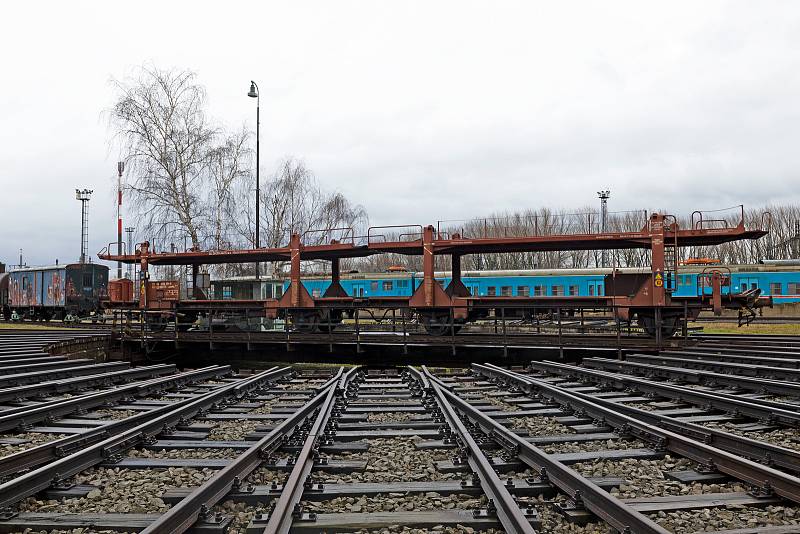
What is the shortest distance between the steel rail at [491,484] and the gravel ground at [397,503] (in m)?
0.14

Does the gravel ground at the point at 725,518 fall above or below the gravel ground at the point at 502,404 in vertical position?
above

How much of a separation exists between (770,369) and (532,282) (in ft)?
60.9

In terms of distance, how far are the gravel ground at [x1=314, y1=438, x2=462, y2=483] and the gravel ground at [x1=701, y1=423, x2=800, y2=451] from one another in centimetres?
320

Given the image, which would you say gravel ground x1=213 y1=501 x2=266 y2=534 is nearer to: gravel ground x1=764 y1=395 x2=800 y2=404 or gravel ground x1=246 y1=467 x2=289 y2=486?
gravel ground x1=246 y1=467 x2=289 y2=486

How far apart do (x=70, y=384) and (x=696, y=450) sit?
27.8 ft

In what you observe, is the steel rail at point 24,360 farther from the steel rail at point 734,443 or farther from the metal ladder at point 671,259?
the metal ladder at point 671,259

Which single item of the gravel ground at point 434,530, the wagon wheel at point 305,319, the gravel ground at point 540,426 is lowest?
the gravel ground at point 540,426

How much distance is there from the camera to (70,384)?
8469 millimetres

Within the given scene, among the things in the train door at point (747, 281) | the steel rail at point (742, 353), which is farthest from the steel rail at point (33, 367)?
the train door at point (747, 281)

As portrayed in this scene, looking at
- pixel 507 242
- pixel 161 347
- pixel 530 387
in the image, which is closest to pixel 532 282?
pixel 507 242

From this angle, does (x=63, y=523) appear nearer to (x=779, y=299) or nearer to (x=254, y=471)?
(x=254, y=471)

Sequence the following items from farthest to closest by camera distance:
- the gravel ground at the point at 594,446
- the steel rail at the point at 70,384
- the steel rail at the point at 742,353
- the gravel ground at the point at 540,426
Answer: the steel rail at the point at 742,353
the steel rail at the point at 70,384
the gravel ground at the point at 540,426
the gravel ground at the point at 594,446

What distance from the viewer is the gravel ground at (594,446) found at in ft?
17.9

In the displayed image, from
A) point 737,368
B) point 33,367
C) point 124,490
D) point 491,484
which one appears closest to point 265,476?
point 124,490
